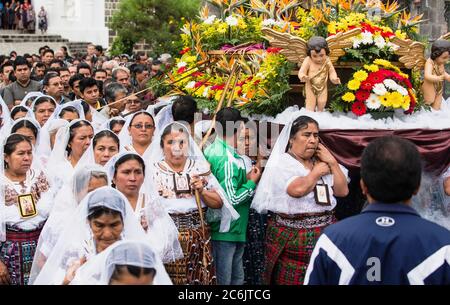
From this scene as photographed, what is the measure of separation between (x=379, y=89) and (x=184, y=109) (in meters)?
1.50

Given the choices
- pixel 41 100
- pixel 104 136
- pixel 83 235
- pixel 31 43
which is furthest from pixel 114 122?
pixel 31 43

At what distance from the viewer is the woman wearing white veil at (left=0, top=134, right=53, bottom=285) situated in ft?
19.1

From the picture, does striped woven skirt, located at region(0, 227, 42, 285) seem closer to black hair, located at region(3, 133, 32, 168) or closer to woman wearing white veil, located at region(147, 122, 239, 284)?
black hair, located at region(3, 133, 32, 168)

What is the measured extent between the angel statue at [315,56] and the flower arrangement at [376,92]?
0.16 meters

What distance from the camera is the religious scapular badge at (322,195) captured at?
5.80 m

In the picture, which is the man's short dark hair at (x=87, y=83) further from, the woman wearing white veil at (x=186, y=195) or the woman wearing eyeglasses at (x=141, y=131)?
the woman wearing white veil at (x=186, y=195)

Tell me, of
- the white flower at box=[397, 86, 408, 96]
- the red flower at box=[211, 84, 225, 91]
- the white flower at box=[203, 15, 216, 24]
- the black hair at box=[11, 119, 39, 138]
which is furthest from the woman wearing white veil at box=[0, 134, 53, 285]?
the white flower at box=[203, 15, 216, 24]

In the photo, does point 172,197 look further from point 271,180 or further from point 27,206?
point 27,206

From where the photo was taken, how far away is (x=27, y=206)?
586cm

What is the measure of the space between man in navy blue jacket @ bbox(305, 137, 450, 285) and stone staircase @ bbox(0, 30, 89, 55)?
2611 centimetres

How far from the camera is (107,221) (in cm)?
432

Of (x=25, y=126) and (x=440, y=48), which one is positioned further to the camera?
(x=25, y=126)

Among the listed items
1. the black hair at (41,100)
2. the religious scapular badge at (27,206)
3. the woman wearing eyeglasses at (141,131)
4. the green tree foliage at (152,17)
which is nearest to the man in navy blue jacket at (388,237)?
the religious scapular badge at (27,206)
